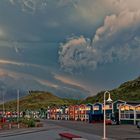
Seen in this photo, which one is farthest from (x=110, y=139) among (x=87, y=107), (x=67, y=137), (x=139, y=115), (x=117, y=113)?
(x=87, y=107)

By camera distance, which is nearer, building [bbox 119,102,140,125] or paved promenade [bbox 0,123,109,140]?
paved promenade [bbox 0,123,109,140]

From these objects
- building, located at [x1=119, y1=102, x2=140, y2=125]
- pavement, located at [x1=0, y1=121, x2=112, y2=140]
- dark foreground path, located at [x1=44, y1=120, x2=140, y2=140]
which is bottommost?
dark foreground path, located at [x1=44, y1=120, x2=140, y2=140]

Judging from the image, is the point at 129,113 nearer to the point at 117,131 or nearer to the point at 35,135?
the point at 117,131

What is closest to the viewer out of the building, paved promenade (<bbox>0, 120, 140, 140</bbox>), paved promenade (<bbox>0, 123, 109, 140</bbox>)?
paved promenade (<bbox>0, 123, 109, 140</bbox>)

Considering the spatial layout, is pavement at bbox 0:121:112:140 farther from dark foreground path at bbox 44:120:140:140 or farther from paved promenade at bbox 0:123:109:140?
dark foreground path at bbox 44:120:140:140

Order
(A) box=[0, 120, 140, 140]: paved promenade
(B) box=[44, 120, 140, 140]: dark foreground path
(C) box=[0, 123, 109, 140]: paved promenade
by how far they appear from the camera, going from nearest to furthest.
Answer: (C) box=[0, 123, 109, 140]: paved promenade
(A) box=[0, 120, 140, 140]: paved promenade
(B) box=[44, 120, 140, 140]: dark foreground path

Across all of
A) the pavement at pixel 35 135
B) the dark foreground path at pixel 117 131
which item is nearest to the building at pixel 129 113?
the dark foreground path at pixel 117 131

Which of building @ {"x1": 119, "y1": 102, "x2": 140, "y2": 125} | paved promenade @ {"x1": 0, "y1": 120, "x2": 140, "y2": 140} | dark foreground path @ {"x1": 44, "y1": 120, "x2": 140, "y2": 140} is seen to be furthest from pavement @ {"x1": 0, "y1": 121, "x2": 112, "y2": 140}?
building @ {"x1": 119, "y1": 102, "x2": 140, "y2": 125}

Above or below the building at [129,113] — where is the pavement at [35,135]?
below

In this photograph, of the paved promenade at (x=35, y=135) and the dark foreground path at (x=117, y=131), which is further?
the dark foreground path at (x=117, y=131)

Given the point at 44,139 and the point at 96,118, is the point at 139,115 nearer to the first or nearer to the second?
the point at 96,118

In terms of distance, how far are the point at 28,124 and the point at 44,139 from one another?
54367 millimetres

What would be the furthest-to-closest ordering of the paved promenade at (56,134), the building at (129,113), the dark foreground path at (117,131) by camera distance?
the building at (129,113)
the dark foreground path at (117,131)
the paved promenade at (56,134)

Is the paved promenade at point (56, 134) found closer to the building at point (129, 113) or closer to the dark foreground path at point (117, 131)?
the dark foreground path at point (117, 131)
